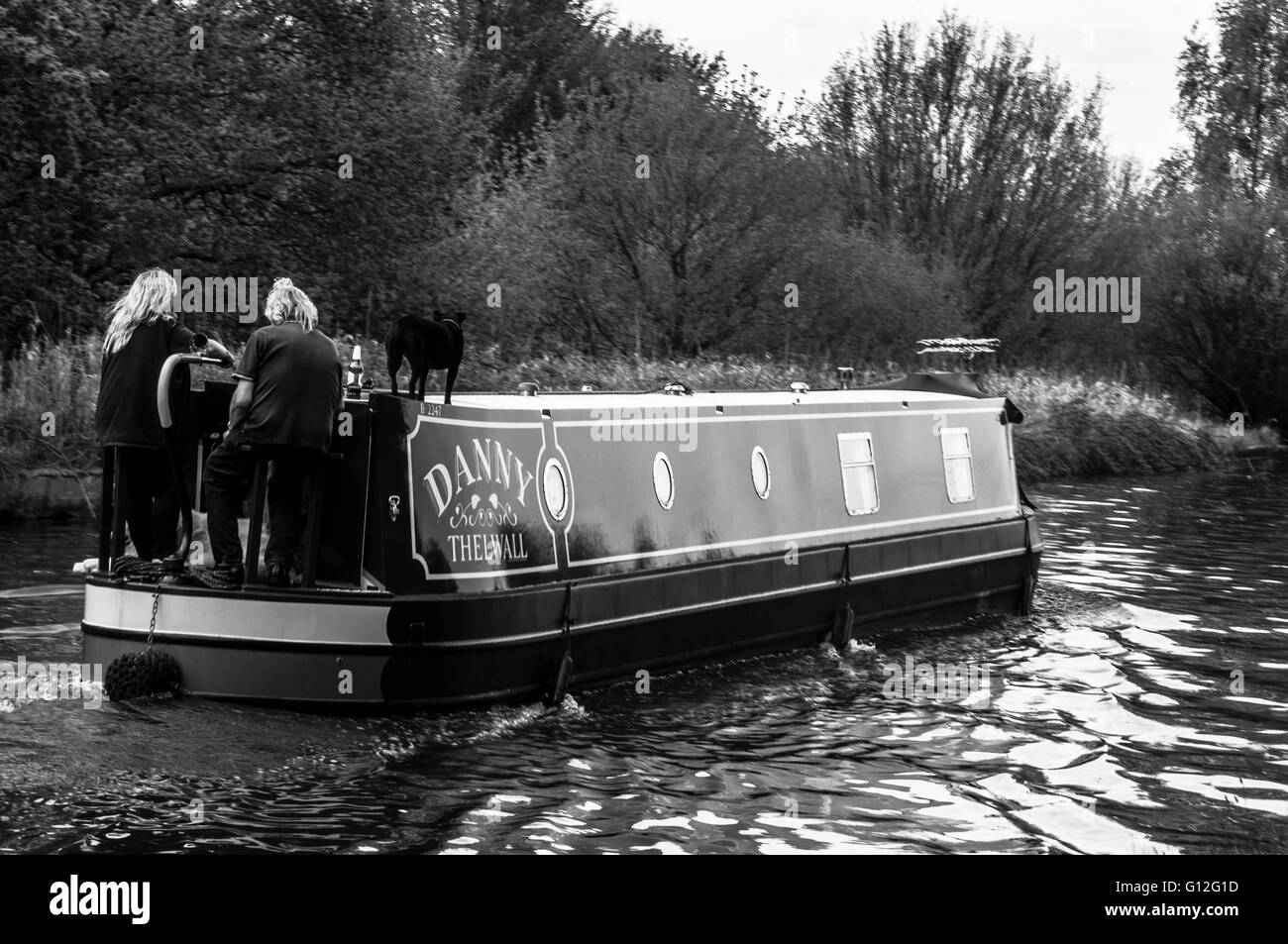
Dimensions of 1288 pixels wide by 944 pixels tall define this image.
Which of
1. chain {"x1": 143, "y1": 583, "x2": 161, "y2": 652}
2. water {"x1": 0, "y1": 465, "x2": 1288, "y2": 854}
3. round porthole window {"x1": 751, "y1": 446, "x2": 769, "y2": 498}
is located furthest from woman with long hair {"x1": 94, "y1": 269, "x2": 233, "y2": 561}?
round porthole window {"x1": 751, "y1": 446, "x2": 769, "y2": 498}

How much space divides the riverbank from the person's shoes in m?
11.0

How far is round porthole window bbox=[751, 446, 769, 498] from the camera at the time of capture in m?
12.8

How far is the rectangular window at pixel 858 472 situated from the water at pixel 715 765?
1.20 meters

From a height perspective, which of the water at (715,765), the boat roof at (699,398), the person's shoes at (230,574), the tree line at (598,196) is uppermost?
the tree line at (598,196)

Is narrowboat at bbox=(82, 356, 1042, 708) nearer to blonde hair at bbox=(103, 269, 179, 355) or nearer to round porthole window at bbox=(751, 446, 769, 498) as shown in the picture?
round porthole window at bbox=(751, 446, 769, 498)

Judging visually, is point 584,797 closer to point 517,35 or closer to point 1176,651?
point 1176,651

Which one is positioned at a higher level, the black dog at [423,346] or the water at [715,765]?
the black dog at [423,346]

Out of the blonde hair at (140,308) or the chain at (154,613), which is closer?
the chain at (154,613)

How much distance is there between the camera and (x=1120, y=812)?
8766 millimetres

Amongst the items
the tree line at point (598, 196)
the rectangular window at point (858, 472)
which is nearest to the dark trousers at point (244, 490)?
the rectangular window at point (858, 472)

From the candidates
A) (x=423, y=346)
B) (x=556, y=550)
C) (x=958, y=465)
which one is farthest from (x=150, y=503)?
(x=958, y=465)

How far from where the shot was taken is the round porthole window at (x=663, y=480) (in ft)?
38.8

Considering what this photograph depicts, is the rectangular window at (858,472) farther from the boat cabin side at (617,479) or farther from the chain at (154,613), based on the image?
the chain at (154,613)

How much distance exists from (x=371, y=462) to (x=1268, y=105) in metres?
58.2
